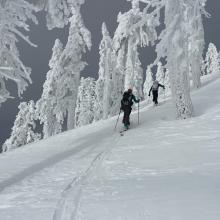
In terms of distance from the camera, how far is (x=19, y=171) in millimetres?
12961

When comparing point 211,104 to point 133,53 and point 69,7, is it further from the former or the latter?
point 133,53

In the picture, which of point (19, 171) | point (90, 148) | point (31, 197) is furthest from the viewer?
point (90, 148)

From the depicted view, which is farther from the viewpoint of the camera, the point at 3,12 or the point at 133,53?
the point at 133,53

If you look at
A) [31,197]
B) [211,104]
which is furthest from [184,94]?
[31,197]

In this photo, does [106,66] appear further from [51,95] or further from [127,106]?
[127,106]

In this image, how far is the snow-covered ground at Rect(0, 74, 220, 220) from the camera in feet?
26.0

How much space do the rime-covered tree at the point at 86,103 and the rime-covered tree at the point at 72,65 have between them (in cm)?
2689

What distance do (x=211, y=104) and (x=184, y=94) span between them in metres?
4.52

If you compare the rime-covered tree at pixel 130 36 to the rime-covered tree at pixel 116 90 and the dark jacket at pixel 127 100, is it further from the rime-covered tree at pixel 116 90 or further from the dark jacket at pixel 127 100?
the dark jacket at pixel 127 100

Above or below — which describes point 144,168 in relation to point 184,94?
below

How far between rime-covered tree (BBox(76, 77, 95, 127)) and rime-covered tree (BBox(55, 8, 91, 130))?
26888mm

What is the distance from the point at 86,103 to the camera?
2746 inches

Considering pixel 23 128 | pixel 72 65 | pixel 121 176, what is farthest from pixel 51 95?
pixel 121 176

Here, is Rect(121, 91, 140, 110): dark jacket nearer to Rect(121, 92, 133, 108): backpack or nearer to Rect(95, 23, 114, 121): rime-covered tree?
Rect(121, 92, 133, 108): backpack
